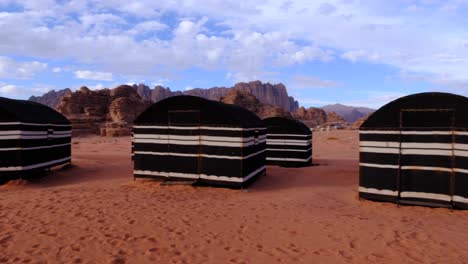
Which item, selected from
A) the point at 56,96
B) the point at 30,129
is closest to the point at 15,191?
the point at 30,129

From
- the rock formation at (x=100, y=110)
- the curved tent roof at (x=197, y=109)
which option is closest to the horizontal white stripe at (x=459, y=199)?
the curved tent roof at (x=197, y=109)

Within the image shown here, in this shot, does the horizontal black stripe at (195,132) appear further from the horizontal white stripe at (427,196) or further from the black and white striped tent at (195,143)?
the horizontal white stripe at (427,196)

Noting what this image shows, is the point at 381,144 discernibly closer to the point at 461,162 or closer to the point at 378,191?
the point at 378,191

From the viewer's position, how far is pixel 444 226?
884cm

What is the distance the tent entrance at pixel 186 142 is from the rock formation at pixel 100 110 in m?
49.9

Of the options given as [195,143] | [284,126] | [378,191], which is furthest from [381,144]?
[284,126]

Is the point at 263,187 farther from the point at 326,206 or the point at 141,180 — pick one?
the point at 141,180

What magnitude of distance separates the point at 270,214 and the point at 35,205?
21.8 ft

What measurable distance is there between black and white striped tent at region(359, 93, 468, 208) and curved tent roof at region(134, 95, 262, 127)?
4.70 m

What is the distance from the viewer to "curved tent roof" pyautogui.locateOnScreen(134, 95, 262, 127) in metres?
13.5

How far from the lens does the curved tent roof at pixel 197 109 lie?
44.4 ft

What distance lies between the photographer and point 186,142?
1399 centimetres

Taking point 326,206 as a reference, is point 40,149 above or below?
above

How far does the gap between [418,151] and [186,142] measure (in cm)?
805
